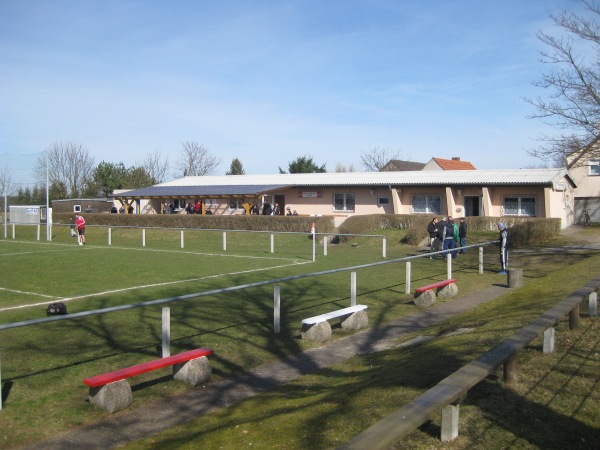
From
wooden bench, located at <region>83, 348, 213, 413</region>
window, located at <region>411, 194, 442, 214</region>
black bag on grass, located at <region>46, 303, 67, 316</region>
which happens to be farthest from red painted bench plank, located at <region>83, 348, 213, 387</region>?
window, located at <region>411, 194, 442, 214</region>

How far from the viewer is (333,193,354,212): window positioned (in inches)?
1645

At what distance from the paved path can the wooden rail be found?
3160 mm

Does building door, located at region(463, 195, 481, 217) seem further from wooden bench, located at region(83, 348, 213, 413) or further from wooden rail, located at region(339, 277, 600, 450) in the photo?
wooden bench, located at region(83, 348, 213, 413)

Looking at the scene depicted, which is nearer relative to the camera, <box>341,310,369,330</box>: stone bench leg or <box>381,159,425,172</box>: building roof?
<box>341,310,369,330</box>: stone bench leg

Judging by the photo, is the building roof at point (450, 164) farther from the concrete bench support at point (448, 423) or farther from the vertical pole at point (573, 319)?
the concrete bench support at point (448, 423)

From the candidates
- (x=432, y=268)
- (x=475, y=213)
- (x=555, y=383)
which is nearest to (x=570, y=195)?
(x=475, y=213)

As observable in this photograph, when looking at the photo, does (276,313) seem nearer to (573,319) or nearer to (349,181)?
(573,319)

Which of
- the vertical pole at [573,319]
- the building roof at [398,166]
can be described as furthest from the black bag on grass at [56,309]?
the building roof at [398,166]

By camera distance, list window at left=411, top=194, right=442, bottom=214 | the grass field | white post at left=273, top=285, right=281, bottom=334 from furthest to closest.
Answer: window at left=411, top=194, right=442, bottom=214
white post at left=273, top=285, right=281, bottom=334
the grass field

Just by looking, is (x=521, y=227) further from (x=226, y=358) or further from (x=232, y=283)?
(x=226, y=358)

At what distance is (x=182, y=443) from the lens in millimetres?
5680

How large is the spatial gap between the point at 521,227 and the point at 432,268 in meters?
8.07

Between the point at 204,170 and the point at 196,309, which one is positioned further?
the point at 204,170

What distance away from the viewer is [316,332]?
33.4 ft
